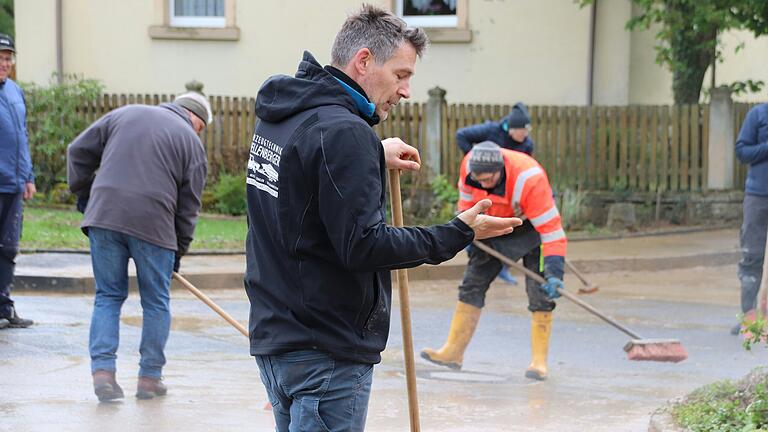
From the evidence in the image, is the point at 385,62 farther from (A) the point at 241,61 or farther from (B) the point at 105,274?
(A) the point at 241,61

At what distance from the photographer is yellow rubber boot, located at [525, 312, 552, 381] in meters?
7.65

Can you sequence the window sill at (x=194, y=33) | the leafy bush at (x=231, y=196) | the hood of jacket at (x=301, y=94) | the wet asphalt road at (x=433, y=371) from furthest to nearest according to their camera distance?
1. the window sill at (x=194, y=33)
2. the leafy bush at (x=231, y=196)
3. the wet asphalt road at (x=433, y=371)
4. the hood of jacket at (x=301, y=94)

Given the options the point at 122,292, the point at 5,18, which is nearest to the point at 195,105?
the point at 122,292

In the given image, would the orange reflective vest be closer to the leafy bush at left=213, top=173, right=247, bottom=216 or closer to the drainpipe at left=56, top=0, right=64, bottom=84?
the leafy bush at left=213, top=173, right=247, bottom=216

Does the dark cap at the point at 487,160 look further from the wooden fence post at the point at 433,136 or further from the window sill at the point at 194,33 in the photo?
the window sill at the point at 194,33

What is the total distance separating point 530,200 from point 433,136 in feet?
26.4

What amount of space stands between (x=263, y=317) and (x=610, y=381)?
455 cm

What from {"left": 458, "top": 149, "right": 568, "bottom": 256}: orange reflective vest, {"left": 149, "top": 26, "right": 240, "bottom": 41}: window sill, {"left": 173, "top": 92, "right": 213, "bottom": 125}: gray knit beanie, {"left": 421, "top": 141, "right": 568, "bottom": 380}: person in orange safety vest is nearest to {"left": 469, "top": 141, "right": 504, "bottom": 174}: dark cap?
{"left": 421, "top": 141, "right": 568, "bottom": 380}: person in orange safety vest

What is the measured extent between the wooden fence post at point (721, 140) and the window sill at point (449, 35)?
335 cm

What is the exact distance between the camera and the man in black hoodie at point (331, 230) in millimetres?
3260

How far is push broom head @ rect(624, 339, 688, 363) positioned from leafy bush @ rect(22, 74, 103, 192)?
10.2 m

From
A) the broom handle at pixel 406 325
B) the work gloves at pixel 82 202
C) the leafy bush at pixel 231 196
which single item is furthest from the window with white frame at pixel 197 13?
the broom handle at pixel 406 325

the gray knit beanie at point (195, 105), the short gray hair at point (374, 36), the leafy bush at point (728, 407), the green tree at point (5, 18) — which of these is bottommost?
the leafy bush at point (728, 407)

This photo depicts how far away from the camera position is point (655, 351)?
302 inches
